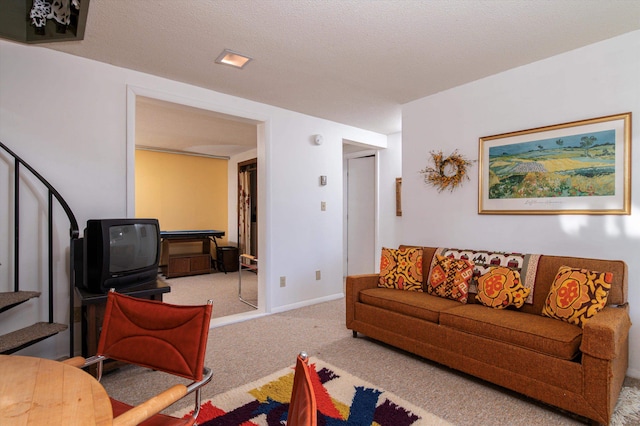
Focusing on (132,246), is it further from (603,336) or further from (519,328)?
(603,336)

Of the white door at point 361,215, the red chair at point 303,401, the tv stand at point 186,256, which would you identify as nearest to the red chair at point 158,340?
the red chair at point 303,401

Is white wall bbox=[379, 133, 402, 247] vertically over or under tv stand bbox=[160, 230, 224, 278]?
over

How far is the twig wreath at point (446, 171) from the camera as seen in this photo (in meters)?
3.27

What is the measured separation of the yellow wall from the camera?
6.28 meters

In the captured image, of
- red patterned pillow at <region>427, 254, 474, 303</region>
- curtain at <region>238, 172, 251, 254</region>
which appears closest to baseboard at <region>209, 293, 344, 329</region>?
red patterned pillow at <region>427, 254, 474, 303</region>

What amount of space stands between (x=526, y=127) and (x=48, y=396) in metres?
3.39

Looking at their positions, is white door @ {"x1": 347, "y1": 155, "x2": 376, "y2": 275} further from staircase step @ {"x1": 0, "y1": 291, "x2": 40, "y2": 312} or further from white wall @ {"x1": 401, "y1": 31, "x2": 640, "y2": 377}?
staircase step @ {"x1": 0, "y1": 291, "x2": 40, "y2": 312}

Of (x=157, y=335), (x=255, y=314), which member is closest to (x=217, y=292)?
(x=255, y=314)

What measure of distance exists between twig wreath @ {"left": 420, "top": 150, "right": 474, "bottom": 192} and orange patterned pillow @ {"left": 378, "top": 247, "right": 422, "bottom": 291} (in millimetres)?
762

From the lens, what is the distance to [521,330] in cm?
203

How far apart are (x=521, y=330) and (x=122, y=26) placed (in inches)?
128

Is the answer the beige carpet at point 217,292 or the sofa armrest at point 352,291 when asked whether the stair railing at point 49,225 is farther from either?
the sofa armrest at point 352,291

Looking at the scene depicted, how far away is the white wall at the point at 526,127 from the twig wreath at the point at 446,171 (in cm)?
7

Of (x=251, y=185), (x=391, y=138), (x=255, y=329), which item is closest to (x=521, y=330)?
(x=255, y=329)
